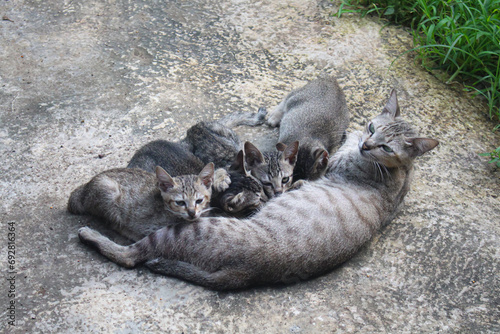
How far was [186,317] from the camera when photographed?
10.5 feet

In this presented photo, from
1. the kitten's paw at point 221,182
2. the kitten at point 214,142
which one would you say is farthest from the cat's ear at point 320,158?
the kitten's paw at point 221,182

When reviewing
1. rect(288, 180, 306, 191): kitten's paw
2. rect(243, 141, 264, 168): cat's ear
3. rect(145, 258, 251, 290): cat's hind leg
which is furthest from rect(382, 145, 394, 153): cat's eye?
rect(145, 258, 251, 290): cat's hind leg

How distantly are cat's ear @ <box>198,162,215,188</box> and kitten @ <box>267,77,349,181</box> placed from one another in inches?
37.6

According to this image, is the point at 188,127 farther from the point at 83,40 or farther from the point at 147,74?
the point at 83,40

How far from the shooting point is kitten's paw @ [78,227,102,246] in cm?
358

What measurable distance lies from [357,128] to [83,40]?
3431 millimetres

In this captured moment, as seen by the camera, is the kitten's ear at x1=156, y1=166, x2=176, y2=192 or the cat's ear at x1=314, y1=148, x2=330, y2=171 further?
the cat's ear at x1=314, y1=148, x2=330, y2=171

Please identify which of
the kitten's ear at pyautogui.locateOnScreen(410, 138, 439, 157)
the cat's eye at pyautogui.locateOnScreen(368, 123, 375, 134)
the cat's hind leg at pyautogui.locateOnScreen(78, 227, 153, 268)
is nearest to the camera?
the cat's hind leg at pyautogui.locateOnScreen(78, 227, 153, 268)

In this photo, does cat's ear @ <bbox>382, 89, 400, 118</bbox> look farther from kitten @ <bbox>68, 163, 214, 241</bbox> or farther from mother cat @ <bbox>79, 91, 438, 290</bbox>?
kitten @ <bbox>68, 163, 214, 241</bbox>

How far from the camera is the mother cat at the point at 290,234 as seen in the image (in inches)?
132

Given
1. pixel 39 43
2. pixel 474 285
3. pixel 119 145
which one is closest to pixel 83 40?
pixel 39 43

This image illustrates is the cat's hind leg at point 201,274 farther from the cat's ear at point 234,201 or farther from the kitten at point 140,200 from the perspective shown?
the cat's ear at point 234,201

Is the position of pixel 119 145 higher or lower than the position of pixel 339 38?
lower

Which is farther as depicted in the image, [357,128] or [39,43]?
[39,43]
